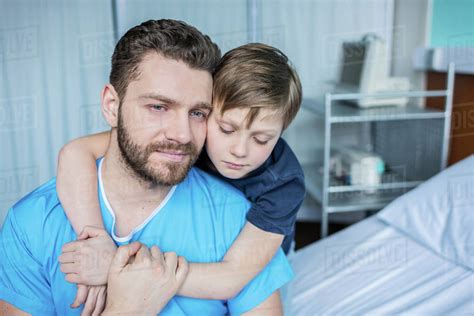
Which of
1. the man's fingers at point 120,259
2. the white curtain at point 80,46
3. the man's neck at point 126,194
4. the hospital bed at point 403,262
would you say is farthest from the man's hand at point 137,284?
the white curtain at point 80,46

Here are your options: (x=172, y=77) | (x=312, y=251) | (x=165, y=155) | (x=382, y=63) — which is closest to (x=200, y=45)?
(x=172, y=77)

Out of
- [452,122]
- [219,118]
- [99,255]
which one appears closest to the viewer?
[99,255]

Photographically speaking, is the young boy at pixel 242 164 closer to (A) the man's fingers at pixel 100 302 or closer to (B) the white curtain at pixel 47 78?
(A) the man's fingers at pixel 100 302

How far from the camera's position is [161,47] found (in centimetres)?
79

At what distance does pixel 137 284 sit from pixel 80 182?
23 cm

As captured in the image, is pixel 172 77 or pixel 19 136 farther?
pixel 19 136

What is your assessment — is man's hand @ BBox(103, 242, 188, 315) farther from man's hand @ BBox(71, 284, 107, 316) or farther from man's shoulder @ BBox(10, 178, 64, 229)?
man's shoulder @ BBox(10, 178, 64, 229)

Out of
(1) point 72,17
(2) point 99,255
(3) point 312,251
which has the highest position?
(1) point 72,17

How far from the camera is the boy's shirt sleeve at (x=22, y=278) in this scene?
32.0 inches

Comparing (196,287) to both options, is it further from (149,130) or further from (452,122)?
(452,122)

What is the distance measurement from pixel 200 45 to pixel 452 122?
1.22 meters

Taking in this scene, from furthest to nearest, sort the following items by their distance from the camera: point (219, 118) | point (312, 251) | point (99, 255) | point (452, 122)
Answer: point (452, 122) < point (312, 251) < point (219, 118) < point (99, 255)

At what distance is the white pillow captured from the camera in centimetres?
120

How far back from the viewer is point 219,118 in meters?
0.85
